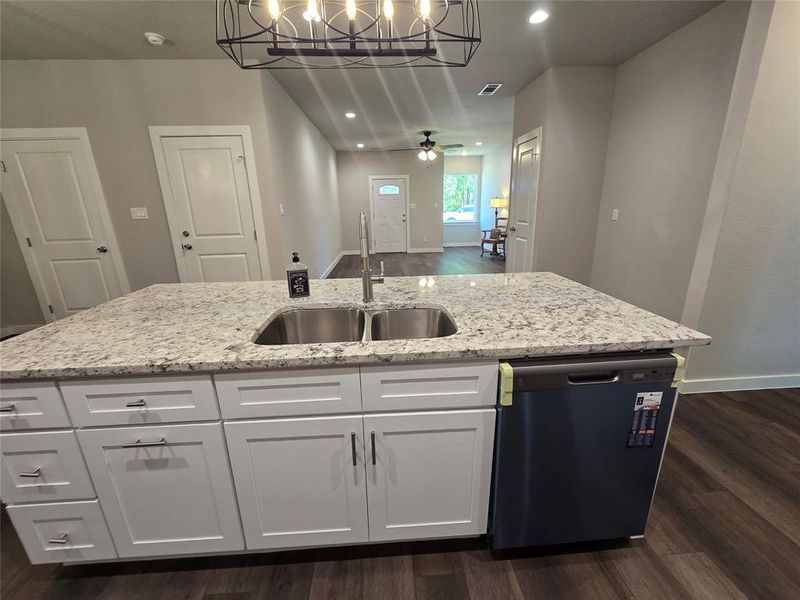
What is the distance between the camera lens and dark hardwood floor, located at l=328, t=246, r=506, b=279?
6.41 meters

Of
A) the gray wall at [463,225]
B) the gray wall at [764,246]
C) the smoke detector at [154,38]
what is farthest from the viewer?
the gray wall at [463,225]

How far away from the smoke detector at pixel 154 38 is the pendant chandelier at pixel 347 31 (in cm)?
44

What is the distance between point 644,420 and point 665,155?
99.8 inches

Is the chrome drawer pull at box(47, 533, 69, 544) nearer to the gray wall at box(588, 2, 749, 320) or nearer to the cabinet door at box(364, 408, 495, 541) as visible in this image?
the cabinet door at box(364, 408, 495, 541)

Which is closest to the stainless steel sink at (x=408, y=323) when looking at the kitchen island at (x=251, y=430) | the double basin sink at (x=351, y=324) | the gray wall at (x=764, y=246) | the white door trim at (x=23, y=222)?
the double basin sink at (x=351, y=324)

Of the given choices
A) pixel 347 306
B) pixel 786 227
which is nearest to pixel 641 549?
pixel 347 306

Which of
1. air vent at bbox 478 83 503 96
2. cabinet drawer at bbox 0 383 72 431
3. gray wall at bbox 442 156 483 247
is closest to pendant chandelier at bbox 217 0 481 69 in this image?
air vent at bbox 478 83 503 96

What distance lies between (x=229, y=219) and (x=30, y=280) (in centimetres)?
222

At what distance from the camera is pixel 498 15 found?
2.38 m

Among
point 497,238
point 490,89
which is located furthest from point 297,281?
point 497,238

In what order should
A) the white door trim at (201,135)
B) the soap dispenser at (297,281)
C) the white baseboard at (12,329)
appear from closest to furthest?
the soap dispenser at (297,281)
the white door trim at (201,135)
the white baseboard at (12,329)

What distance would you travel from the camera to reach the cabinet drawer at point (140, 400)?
1006 millimetres

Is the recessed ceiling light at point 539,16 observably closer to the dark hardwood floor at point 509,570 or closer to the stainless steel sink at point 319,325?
the stainless steel sink at point 319,325

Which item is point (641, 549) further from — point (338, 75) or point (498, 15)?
point (338, 75)
